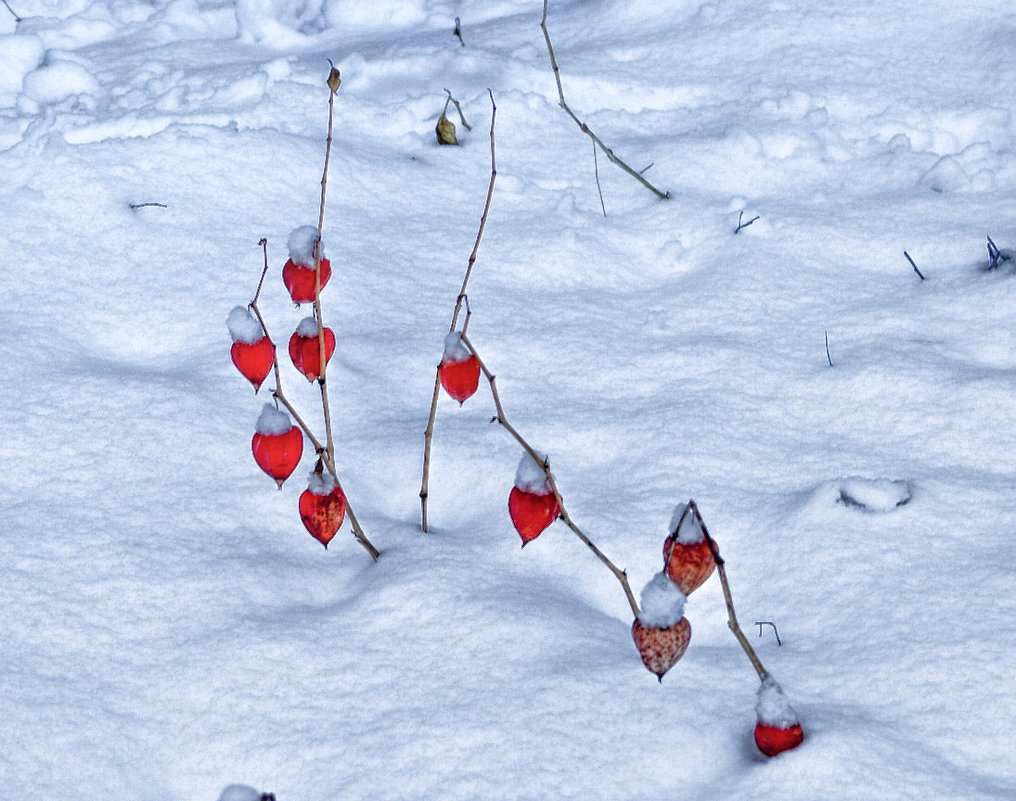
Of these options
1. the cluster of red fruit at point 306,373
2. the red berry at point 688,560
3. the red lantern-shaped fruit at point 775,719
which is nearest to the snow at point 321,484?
the cluster of red fruit at point 306,373

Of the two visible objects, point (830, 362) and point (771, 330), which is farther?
point (771, 330)

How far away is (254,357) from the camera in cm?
136

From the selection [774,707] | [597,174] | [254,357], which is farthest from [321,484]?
[597,174]

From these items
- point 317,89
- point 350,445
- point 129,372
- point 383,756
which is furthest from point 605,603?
point 317,89

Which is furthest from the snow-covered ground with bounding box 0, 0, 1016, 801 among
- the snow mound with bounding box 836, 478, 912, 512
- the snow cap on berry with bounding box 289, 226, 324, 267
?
the snow cap on berry with bounding box 289, 226, 324, 267

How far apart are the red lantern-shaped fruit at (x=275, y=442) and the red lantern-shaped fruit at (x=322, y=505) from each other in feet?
0.13

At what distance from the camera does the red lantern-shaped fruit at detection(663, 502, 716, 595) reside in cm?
103

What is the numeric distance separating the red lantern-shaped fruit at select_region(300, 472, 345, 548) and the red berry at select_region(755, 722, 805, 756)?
1.79 ft

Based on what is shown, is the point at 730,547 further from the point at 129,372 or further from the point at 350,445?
the point at 129,372

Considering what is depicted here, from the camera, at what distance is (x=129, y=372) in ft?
5.97

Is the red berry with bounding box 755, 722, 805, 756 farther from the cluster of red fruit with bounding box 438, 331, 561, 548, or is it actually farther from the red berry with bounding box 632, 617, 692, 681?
the cluster of red fruit with bounding box 438, 331, 561, 548

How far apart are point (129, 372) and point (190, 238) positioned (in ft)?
1.53

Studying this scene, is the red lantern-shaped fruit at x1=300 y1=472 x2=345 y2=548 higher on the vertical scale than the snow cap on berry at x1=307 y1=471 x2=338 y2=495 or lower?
lower

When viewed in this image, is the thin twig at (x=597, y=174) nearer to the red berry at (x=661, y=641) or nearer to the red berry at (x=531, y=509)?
the red berry at (x=531, y=509)
